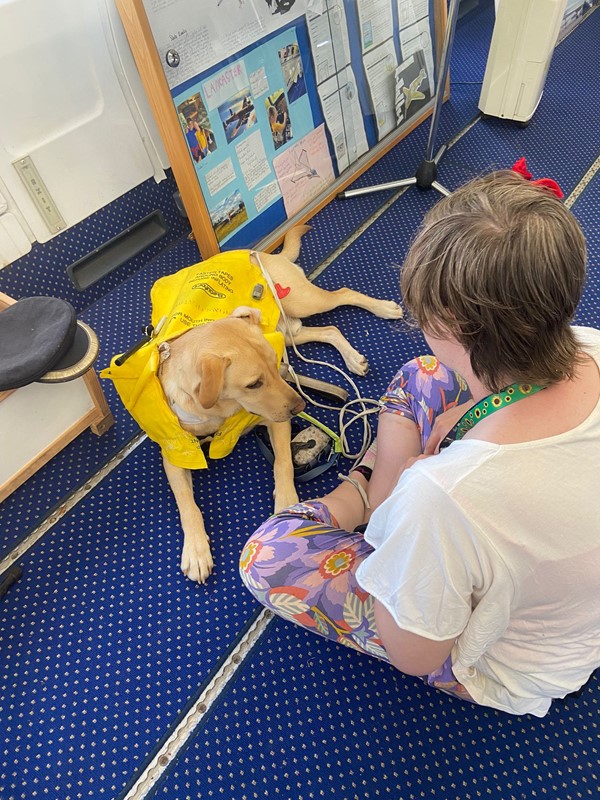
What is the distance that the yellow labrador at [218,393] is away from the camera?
1.43m

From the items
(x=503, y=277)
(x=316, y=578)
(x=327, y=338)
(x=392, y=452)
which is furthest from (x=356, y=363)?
(x=503, y=277)

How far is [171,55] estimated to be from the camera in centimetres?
178

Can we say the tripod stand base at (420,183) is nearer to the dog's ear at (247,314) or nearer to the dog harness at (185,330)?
the dog harness at (185,330)

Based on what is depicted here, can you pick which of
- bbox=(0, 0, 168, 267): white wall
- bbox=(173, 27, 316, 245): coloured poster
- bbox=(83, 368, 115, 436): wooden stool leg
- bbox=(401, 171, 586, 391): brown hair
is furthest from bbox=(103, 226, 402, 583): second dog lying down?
bbox=(401, 171, 586, 391): brown hair

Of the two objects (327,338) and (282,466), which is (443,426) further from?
Result: (327,338)

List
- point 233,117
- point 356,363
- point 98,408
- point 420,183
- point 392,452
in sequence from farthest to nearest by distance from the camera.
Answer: point 420,183 → point 233,117 → point 356,363 → point 98,408 → point 392,452

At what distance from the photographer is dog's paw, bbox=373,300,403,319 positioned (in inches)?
81.9

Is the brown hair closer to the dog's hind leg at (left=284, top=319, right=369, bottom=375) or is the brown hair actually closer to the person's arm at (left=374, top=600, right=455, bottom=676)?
the person's arm at (left=374, top=600, right=455, bottom=676)

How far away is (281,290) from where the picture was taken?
193cm

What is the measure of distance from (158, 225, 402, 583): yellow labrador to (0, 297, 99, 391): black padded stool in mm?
→ 233

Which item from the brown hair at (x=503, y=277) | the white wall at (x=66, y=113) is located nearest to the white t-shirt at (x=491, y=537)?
the brown hair at (x=503, y=277)

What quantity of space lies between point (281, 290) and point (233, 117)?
2.30 feet

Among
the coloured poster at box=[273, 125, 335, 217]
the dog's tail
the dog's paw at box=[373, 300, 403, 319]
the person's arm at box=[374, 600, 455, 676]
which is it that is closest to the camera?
the person's arm at box=[374, 600, 455, 676]

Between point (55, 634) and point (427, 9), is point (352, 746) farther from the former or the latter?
point (427, 9)
